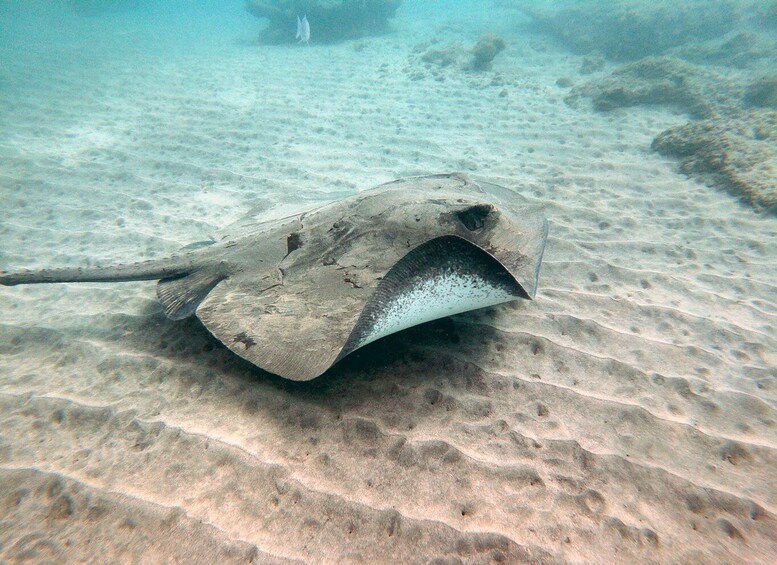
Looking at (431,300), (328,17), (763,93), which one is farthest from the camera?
(328,17)

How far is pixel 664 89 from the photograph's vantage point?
9.66 m

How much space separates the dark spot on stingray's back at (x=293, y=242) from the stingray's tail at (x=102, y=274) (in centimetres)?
89

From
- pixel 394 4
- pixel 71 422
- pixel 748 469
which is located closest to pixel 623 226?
pixel 748 469

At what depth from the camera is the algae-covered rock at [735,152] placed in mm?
5484

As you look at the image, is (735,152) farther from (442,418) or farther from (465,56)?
(465,56)

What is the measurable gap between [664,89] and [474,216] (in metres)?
10.0

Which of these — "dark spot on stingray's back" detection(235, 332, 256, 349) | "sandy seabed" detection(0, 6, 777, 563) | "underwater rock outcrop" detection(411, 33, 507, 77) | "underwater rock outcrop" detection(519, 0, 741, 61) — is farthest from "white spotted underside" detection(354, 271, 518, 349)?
"underwater rock outcrop" detection(519, 0, 741, 61)

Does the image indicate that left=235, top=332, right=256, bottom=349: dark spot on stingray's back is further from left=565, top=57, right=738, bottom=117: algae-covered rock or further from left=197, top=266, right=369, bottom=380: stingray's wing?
left=565, top=57, right=738, bottom=117: algae-covered rock

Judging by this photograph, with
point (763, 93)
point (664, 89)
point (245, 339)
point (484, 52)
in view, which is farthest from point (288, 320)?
point (484, 52)

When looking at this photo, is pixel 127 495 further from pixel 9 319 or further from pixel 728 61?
pixel 728 61

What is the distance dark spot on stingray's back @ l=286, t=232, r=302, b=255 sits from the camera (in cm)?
315

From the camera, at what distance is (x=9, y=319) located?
3863mm

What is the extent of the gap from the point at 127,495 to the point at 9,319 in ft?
Answer: 9.89

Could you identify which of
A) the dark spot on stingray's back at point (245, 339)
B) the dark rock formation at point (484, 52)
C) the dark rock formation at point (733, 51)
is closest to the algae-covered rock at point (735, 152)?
the dark spot on stingray's back at point (245, 339)
